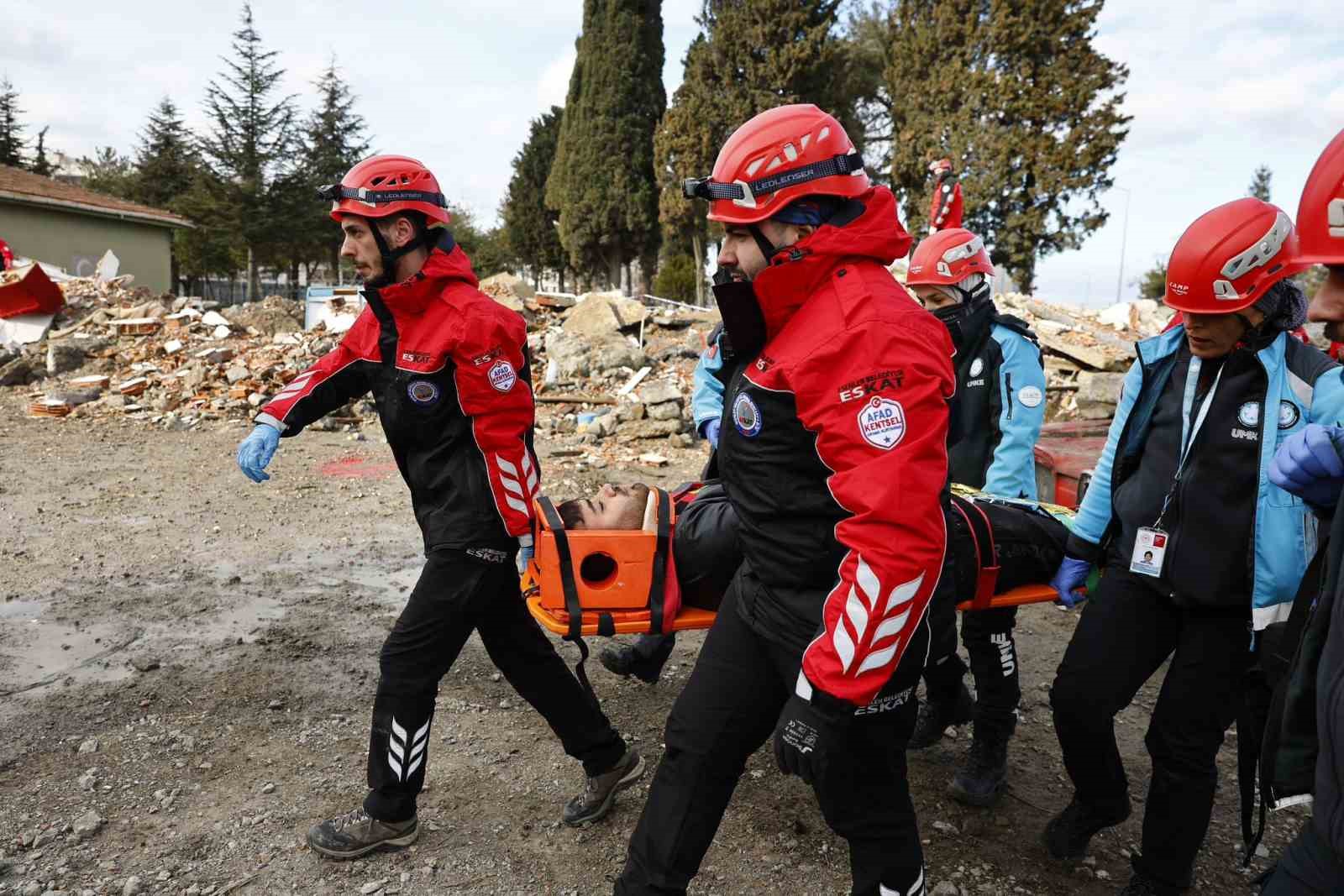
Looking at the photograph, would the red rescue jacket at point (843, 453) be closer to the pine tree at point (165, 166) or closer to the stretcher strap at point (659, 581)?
the stretcher strap at point (659, 581)

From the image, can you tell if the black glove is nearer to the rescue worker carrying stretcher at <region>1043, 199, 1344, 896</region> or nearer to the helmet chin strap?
the rescue worker carrying stretcher at <region>1043, 199, 1344, 896</region>

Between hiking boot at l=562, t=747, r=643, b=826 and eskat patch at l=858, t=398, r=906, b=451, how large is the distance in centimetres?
199

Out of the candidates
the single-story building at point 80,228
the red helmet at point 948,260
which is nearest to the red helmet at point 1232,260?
the red helmet at point 948,260

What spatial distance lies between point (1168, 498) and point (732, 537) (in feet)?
4.27

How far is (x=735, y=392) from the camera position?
209 cm

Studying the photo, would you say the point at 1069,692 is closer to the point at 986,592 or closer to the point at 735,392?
the point at 986,592

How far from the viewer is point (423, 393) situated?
113 inches

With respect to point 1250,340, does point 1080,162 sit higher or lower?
higher

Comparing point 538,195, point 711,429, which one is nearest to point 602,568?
point 711,429

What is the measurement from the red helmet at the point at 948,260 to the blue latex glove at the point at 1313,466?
1909 mm

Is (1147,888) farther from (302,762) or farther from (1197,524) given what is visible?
(302,762)

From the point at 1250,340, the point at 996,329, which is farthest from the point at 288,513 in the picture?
the point at 1250,340

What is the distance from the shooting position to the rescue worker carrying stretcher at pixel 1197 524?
2.38m

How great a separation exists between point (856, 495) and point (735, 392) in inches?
17.8
